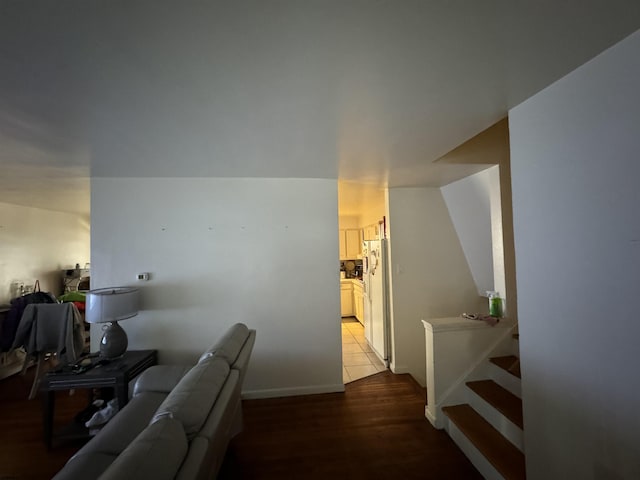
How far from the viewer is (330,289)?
2.95 metres

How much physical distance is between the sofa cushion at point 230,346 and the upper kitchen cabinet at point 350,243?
4.30m

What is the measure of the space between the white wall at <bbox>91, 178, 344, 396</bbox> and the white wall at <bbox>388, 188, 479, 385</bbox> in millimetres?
949

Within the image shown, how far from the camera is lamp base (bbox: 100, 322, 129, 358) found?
236cm

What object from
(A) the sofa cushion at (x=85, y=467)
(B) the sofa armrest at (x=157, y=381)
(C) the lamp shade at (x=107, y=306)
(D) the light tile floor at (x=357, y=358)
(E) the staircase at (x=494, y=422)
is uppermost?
(C) the lamp shade at (x=107, y=306)

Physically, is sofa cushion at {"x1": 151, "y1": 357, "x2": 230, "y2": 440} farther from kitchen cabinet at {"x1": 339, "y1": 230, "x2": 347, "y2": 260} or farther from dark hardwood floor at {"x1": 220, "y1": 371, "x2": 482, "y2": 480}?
kitchen cabinet at {"x1": 339, "y1": 230, "x2": 347, "y2": 260}

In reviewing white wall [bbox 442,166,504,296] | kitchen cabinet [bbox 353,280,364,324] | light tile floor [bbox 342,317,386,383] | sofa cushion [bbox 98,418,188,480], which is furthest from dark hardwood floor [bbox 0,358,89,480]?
white wall [bbox 442,166,504,296]

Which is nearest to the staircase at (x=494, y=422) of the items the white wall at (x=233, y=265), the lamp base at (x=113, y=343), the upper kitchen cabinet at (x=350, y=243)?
the white wall at (x=233, y=265)

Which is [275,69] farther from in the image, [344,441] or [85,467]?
[344,441]

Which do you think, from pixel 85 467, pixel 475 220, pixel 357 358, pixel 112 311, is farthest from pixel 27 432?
pixel 475 220

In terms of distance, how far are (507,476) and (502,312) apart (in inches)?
55.8

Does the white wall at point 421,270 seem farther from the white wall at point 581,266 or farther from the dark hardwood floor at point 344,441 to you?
the white wall at point 581,266

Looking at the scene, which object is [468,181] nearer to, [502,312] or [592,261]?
[502,312]

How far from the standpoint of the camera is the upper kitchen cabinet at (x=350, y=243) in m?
6.29

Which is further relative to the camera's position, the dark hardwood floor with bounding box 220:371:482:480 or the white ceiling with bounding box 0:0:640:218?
the dark hardwood floor with bounding box 220:371:482:480
